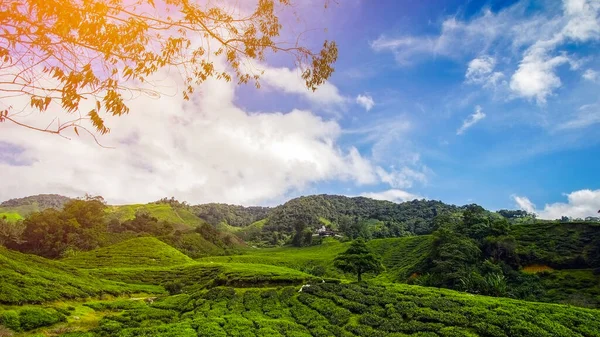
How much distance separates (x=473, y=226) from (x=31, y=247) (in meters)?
105

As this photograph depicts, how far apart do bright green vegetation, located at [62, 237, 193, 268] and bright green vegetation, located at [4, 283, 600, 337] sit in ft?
121

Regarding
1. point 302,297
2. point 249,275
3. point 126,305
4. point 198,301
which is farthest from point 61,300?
point 302,297

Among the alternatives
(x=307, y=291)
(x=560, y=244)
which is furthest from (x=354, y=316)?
(x=560, y=244)

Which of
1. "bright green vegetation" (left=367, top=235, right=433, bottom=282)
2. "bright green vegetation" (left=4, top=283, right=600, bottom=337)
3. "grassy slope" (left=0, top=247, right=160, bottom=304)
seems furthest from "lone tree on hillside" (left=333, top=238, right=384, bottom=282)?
"bright green vegetation" (left=367, top=235, right=433, bottom=282)

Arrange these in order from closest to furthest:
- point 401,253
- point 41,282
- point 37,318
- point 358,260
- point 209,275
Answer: point 37,318 < point 41,282 < point 358,260 < point 209,275 < point 401,253

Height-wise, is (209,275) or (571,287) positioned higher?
(571,287)

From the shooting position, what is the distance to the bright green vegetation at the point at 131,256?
66.1m

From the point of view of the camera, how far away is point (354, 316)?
25.2 m

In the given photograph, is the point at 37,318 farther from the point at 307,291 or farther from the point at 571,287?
the point at 571,287

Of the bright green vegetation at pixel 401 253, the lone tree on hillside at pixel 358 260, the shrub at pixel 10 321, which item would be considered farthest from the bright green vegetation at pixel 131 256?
the bright green vegetation at pixel 401 253

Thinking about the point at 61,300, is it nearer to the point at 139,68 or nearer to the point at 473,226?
the point at 139,68

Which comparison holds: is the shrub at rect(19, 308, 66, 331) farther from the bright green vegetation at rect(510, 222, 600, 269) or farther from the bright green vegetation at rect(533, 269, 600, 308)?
the bright green vegetation at rect(510, 222, 600, 269)

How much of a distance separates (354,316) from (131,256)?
61.0 m

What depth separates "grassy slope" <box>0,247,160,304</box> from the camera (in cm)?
2977
